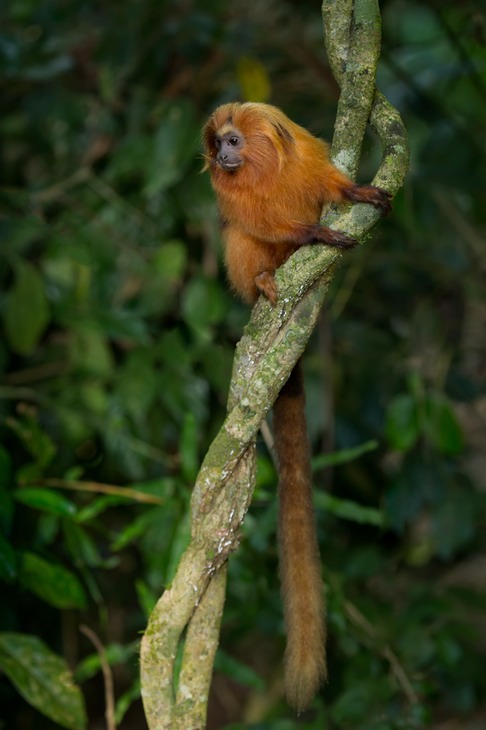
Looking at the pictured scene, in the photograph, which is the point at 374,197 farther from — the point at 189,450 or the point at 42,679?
the point at 42,679

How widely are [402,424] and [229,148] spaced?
110 cm

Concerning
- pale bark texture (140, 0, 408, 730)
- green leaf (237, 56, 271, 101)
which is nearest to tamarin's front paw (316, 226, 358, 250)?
pale bark texture (140, 0, 408, 730)

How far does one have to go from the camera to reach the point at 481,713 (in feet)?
13.1

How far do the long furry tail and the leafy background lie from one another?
1.48ft

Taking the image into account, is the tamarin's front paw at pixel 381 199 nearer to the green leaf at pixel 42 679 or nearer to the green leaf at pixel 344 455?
the green leaf at pixel 344 455

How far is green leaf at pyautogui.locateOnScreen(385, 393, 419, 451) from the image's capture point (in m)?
2.73

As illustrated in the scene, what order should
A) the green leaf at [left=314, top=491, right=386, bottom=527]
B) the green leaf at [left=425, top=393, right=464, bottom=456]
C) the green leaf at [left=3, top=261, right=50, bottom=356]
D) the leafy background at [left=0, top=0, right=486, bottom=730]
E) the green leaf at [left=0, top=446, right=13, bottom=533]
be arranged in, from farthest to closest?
the green leaf at [left=3, top=261, right=50, bottom=356], the green leaf at [left=425, top=393, right=464, bottom=456], the leafy background at [left=0, top=0, right=486, bottom=730], the green leaf at [left=314, top=491, right=386, bottom=527], the green leaf at [left=0, top=446, right=13, bottom=533]

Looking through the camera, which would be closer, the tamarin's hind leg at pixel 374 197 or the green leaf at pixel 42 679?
the tamarin's hind leg at pixel 374 197

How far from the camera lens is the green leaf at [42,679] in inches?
84.0

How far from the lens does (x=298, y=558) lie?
1.86m

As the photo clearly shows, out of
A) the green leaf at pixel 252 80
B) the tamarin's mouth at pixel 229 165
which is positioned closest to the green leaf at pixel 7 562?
the tamarin's mouth at pixel 229 165

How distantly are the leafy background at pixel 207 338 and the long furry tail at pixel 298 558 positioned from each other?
451mm

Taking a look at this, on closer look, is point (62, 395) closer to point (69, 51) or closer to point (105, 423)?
point (105, 423)

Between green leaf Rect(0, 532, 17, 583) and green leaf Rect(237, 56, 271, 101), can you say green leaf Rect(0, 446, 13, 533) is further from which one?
green leaf Rect(237, 56, 271, 101)
